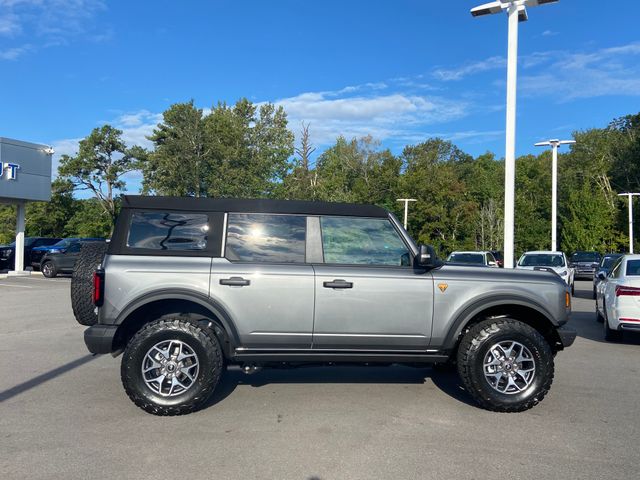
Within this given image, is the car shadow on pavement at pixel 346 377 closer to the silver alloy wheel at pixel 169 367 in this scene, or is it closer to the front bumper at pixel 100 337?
the silver alloy wheel at pixel 169 367

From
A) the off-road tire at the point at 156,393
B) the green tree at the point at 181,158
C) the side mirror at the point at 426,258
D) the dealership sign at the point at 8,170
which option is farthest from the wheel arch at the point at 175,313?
the green tree at the point at 181,158

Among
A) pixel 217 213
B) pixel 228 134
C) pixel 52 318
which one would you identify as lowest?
pixel 52 318

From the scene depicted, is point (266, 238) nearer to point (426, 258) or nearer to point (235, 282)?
point (235, 282)

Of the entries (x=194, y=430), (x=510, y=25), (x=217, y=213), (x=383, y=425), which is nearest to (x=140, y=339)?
(x=194, y=430)

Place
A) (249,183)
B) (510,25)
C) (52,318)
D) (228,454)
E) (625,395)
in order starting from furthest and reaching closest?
1. (249,183)
2. (510,25)
3. (52,318)
4. (625,395)
5. (228,454)

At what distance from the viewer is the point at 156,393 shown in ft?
17.3

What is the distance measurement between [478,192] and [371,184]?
38.1 feet

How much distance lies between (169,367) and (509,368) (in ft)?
11.0

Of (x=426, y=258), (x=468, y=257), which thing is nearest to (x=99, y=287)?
(x=426, y=258)

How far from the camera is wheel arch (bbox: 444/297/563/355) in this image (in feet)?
18.0

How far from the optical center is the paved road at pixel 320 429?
408 cm

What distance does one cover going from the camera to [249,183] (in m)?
51.6

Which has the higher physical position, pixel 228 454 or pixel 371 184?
pixel 371 184

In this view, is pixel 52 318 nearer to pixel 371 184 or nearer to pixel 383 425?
pixel 383 425
